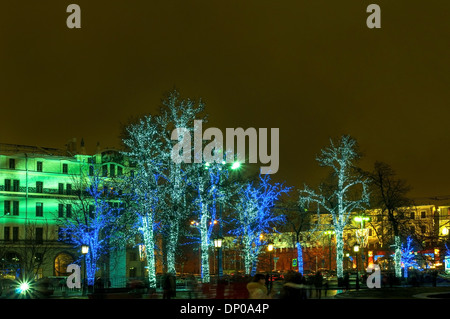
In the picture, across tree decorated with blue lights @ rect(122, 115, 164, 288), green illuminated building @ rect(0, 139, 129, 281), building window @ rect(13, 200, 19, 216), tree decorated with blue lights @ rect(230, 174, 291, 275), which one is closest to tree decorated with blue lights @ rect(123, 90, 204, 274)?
tree decorated with blue lights @ rect(122, 115, 164, 288)

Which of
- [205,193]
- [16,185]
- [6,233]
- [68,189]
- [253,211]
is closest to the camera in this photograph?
[205,193]

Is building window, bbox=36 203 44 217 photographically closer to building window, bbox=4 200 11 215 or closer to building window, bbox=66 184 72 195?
building window, bbox=4 200 11 215

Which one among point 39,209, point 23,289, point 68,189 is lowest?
point 23,289

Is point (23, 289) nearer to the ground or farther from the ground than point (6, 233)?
nearer to the ground

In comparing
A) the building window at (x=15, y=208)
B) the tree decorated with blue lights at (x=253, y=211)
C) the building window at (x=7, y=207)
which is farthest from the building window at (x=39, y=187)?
the tree decorated with blue lights at (x=253, y=211)

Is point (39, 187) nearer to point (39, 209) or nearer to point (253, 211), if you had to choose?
point (39, 209)

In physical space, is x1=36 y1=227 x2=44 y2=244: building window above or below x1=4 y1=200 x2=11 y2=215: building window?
below

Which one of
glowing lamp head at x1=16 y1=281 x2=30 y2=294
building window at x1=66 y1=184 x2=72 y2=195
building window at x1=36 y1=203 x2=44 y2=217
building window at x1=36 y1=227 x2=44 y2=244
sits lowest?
glowing lamp head at x1=16 y1=281 x2=30 y2=294

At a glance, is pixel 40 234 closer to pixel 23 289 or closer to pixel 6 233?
pixel 6 233

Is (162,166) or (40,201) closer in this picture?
(162,166)

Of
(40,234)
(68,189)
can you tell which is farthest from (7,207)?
(68,189)

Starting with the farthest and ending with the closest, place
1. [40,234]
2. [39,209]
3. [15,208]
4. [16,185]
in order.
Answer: [39,209], [40,234], [16,185], [15,208]
